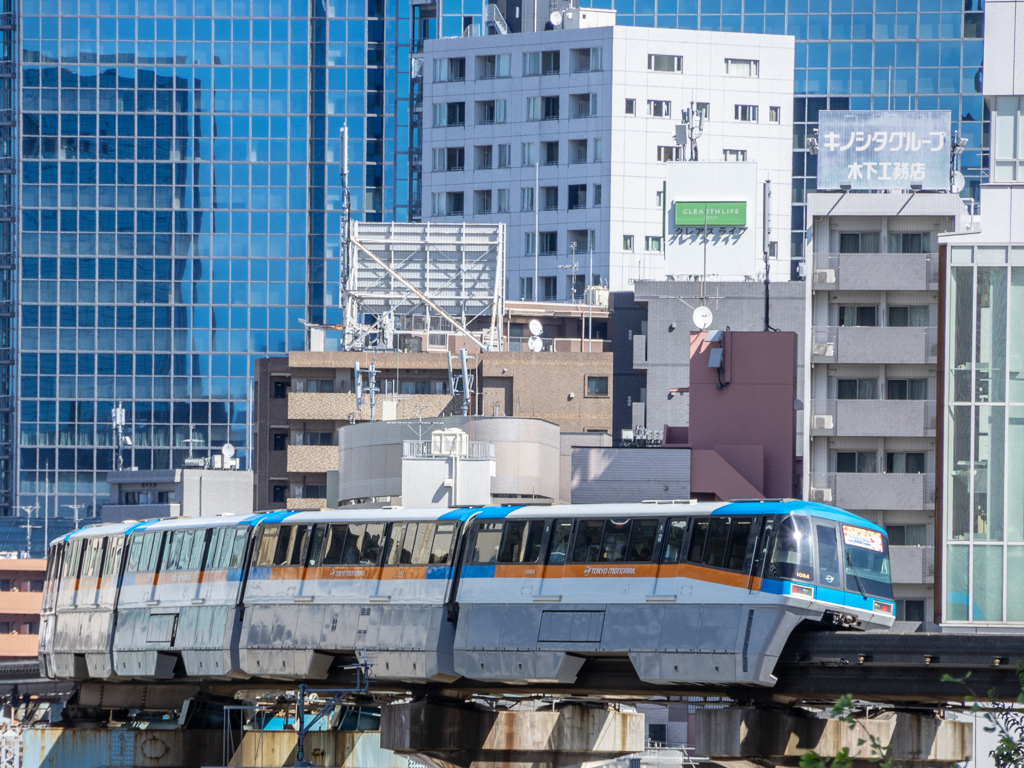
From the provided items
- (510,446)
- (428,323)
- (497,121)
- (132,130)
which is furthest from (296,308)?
(510,446)

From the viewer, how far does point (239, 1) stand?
154 meters

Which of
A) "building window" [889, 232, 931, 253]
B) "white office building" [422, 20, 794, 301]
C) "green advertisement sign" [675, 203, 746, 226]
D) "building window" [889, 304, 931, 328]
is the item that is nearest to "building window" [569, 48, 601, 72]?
"white office building" [422, 20, 794, 301]

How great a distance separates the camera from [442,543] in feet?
127

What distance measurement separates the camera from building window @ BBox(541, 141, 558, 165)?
13125cm

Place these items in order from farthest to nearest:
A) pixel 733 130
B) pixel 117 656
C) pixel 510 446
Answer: pixel 733 130
pixel 510 446
pixel 117 656

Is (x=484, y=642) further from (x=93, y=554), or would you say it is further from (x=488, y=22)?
(x=488, y=22)

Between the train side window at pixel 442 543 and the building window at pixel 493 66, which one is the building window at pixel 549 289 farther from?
the train side window at pixel 442 543

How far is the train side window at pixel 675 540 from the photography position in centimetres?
3547

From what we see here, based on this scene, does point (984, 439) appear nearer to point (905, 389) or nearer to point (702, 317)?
point (905, 389)

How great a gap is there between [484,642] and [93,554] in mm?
14686

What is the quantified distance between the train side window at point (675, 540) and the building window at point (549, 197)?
315 feet

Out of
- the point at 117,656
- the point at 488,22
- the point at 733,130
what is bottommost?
the point at 117,656

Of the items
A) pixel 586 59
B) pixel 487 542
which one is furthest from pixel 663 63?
pixel 487 542

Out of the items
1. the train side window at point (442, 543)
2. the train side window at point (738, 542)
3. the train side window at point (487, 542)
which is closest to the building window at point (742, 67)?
the train side window at point (442, 543)
